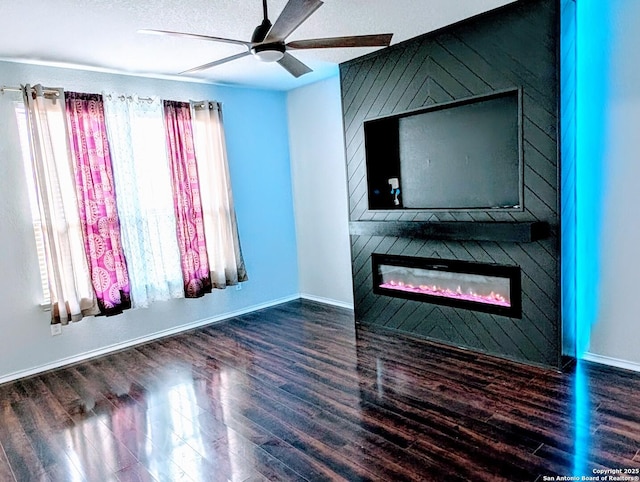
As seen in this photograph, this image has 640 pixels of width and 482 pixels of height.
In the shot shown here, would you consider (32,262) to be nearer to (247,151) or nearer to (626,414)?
(247,151)

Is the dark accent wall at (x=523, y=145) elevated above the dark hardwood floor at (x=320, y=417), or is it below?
above

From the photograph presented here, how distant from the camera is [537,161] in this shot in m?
3.09

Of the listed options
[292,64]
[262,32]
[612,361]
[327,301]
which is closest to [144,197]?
[292,64]

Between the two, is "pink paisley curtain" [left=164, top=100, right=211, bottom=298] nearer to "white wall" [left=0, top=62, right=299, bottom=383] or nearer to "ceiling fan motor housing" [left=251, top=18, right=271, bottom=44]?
"white wall" [left=0, top=62, right=299, bottom=383]

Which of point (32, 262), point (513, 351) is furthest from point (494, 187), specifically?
point (32, 262)

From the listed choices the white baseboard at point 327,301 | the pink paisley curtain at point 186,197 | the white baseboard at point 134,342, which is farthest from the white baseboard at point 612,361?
the pink paisley curtain at point 186,197

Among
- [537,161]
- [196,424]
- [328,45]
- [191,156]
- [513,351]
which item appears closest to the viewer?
[328,45]

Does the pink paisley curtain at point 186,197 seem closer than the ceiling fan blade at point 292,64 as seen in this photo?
No

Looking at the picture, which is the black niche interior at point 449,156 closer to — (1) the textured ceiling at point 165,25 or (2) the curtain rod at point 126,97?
(1) the textured ceiling at point 165,25

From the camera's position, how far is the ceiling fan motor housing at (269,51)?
7.67ft

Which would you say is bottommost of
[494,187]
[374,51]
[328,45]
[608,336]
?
[608,336]

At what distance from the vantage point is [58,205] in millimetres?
3746

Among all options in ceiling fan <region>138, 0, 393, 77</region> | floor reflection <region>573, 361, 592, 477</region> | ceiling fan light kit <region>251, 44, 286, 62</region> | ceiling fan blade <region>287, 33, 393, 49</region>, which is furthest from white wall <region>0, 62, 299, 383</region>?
floor reflection <region>573, 361, 592, 477</region>

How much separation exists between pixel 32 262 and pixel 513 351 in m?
3.99
